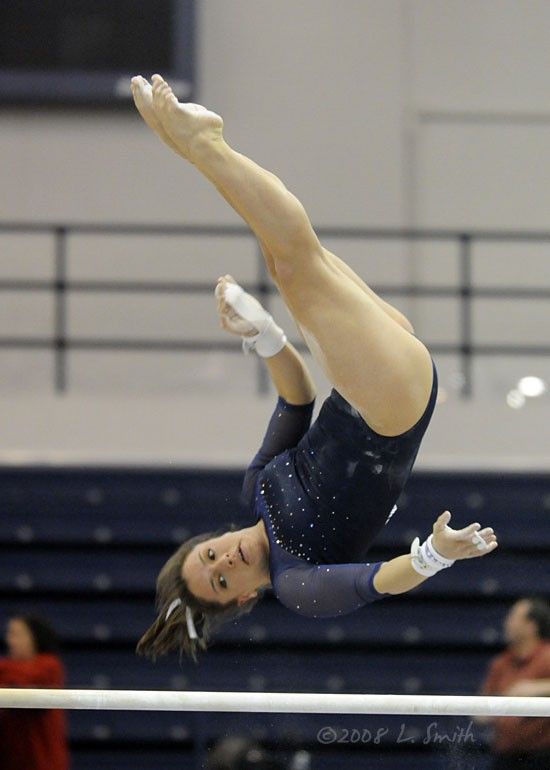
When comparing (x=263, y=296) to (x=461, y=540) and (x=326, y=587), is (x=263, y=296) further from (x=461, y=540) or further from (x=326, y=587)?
(x=461, y=540)

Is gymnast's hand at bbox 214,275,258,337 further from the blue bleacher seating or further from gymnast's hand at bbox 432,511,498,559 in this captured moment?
the blue bleacher seating

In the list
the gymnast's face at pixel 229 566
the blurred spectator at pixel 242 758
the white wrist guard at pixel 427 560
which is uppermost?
the white wrist guard at pixel 427 560

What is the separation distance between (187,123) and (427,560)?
44.0 inches

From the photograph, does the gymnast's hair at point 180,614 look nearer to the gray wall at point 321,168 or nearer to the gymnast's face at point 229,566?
the gymnast's face at point 229,566

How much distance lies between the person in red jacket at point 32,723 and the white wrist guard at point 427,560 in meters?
1.58

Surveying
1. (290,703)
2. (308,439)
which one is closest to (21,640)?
(308,439)

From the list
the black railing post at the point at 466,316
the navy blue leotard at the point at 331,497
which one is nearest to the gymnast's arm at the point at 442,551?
the navy blue leotard at the point at 331,497

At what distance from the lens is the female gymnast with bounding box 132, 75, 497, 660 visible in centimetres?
296

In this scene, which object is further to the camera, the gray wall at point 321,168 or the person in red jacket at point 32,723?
the gray wall at point 321,168

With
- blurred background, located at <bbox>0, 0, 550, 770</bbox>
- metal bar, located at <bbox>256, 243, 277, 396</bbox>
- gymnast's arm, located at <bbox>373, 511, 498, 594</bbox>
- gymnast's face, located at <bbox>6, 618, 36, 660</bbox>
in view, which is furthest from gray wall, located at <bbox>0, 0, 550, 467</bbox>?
gymnast's arm, located at <bbox>373, 511, 498, 594</bbox>

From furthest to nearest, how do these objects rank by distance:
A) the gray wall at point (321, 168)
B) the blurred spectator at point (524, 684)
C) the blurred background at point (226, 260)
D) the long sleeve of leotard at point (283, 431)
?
the gray wall at point (321, 168), the blurred background at point (226, 260), the long sleeve of leotard at point (283, 431), the blurred spectator at point (524, 684)

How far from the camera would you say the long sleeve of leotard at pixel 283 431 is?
338cm

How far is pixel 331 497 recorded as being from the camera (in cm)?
311

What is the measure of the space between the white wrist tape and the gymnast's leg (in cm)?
19
